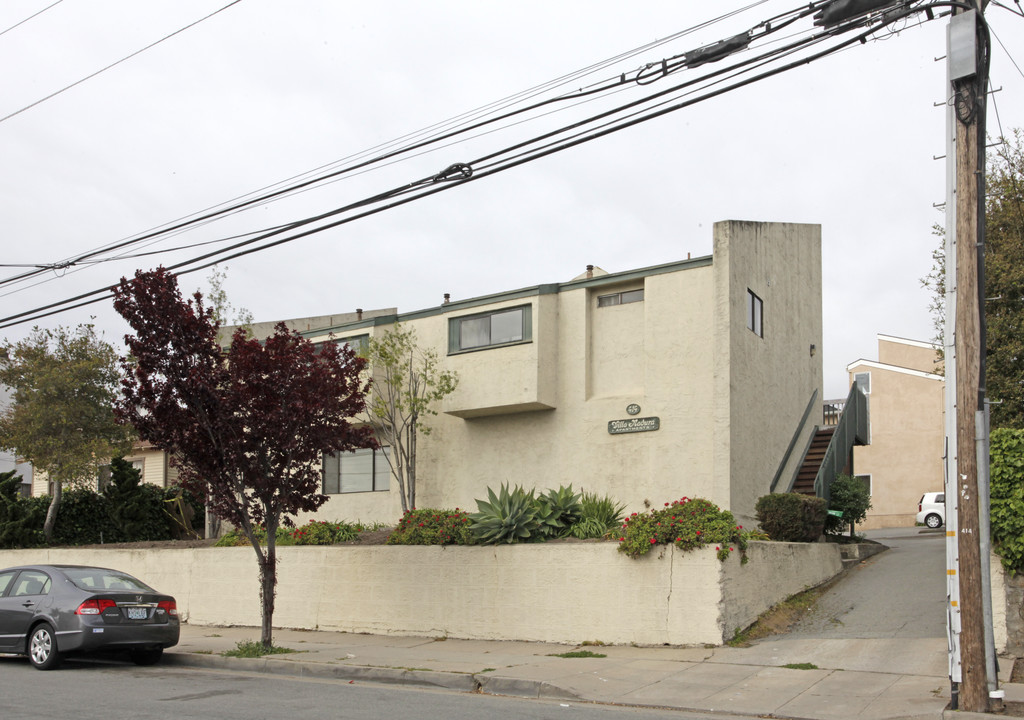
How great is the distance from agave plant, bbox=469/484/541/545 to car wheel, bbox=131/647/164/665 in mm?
4913

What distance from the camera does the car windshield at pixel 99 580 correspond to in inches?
514

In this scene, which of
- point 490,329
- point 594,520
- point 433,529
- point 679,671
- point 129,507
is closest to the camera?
point 679,671

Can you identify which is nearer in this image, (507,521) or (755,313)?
(507,521)

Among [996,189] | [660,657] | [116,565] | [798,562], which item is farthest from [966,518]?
[116,565]

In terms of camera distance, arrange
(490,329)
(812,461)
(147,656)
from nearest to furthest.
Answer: (147,656), (490,329), (812,461)

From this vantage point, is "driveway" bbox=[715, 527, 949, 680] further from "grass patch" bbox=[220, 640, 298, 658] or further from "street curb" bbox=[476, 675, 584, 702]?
"grass patch" bbox=[220, 640, 298, 658]

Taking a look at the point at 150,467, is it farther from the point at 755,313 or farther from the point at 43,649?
the point at 755,313

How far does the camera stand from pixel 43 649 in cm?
1247

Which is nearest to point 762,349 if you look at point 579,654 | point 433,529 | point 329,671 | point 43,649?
point 433,529

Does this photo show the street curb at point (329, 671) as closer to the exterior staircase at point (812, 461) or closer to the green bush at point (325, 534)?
the green bush at point (325, 534)

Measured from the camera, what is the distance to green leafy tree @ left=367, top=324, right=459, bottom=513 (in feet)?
66.9

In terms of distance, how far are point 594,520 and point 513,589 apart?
1665 millimetres

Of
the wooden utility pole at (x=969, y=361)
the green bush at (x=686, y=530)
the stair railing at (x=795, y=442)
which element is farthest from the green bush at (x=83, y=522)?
the wooden utility pole at (x=969, y=361)

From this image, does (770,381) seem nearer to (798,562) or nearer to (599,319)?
(599,319)
